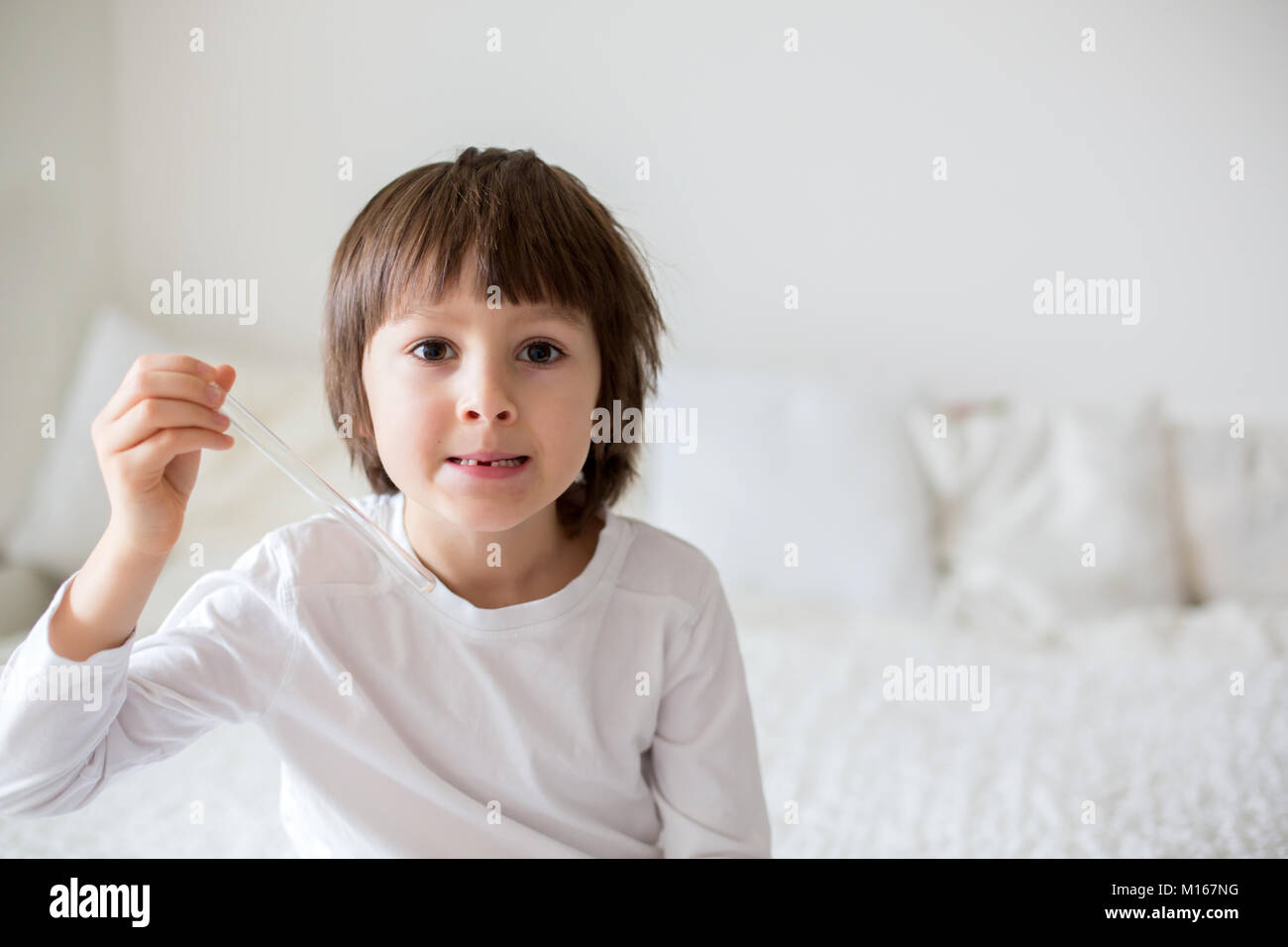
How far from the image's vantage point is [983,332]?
175cm

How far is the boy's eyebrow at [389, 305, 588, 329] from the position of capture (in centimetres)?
62

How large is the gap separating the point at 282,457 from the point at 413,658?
157 mm

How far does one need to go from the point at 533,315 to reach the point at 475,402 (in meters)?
0.07

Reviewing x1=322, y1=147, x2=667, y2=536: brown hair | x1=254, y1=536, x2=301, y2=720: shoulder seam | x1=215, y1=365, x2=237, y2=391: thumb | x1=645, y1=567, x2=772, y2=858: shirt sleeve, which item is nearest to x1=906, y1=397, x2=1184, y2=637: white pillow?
x1=645, y1=567, x2=772, y2=858: shirt sleeve

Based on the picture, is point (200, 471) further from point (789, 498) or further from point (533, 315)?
point (789, 498)

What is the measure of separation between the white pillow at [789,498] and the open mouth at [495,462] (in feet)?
3.00

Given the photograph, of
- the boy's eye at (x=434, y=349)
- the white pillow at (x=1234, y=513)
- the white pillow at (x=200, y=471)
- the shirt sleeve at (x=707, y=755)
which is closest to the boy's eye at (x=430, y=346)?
the boy's eye at (x=434, y=349)

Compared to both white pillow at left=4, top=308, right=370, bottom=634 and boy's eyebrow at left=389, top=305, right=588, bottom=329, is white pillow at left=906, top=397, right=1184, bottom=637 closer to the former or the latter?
white pillow at left=4, top=308, right=370, bottom=634

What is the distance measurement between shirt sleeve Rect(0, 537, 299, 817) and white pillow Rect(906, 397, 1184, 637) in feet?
3.74

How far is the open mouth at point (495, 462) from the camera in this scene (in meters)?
0.62

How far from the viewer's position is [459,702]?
0.69 m

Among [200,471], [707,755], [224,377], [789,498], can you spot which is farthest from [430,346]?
[789,498]

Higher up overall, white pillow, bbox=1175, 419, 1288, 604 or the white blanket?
white pillow, bbox=1175, 419, 1288, 604

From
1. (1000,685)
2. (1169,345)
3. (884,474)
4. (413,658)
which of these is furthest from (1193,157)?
(413,658)
